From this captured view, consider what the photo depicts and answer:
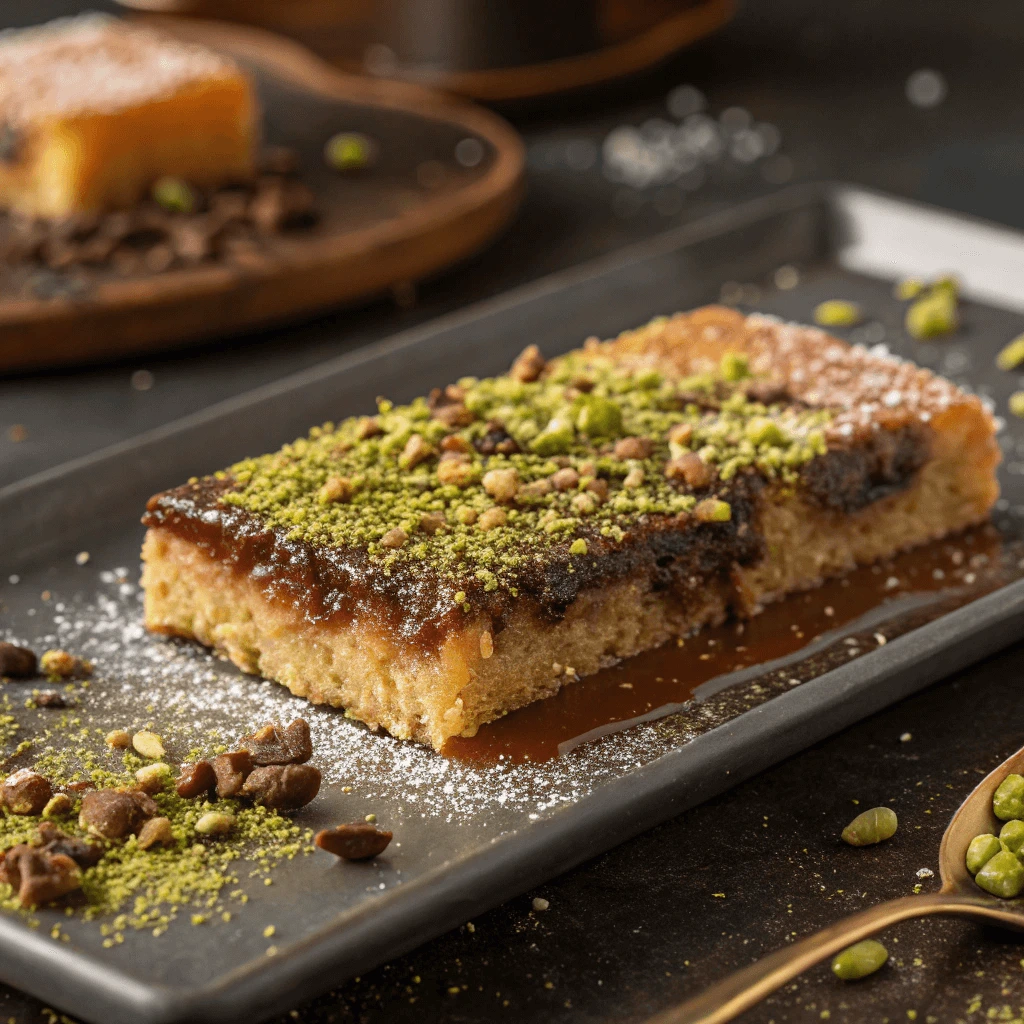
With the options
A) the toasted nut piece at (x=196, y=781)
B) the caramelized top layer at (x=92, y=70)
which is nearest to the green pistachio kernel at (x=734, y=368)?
the toasted nut piece at (x=196, y=781)

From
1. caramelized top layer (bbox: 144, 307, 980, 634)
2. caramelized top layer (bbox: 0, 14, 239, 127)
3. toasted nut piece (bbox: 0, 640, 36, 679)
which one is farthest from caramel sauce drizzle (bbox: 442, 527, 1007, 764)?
caramelized top layer (bbox: 0, 14, 239, 127)

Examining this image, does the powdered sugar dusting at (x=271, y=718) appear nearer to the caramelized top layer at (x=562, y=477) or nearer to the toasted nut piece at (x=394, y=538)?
the caramelized top layer at (x=562, y=477)

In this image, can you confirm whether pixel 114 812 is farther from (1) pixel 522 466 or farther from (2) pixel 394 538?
(1) pixel 522 466

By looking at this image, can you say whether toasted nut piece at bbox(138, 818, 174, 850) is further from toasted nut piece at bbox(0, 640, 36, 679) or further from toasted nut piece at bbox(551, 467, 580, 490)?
toasted nut piece at bbox(551, 467, 580, 490)

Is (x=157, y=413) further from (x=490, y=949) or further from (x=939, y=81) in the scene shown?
(x=939, y=81)

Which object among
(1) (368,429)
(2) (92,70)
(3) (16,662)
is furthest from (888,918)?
(2) (92,70)
